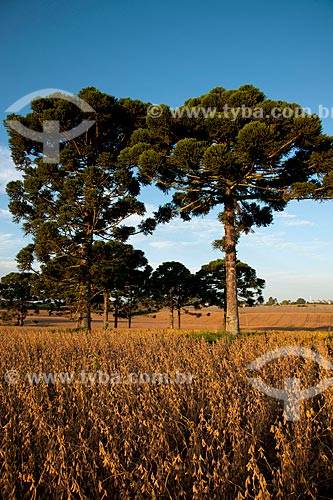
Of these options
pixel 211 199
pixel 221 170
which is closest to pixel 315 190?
pixel 221 170

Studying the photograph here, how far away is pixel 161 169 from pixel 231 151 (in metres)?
3.41

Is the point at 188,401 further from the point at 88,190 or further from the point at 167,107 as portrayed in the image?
the point at 88,190

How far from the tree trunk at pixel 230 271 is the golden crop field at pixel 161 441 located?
8533 millimetres

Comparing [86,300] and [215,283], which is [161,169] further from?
[215,283]

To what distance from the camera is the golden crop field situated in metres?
2.07

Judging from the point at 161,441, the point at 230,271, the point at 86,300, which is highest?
the point at 230,271

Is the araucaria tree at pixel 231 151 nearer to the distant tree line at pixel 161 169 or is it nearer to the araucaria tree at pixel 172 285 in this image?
the distant tree line at pixel 161 169

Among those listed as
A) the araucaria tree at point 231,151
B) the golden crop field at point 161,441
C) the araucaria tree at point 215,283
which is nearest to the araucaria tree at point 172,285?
the araucaria tree at point 215,283

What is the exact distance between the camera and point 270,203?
16.7 meters

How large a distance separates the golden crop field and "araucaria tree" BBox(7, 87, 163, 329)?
1351 cm

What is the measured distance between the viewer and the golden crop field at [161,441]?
2.07 meters

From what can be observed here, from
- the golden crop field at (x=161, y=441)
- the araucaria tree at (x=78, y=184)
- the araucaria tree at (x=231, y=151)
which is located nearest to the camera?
the golden crop field at (x=161, y=441)

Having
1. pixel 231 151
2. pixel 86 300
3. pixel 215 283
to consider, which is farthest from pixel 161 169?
pixel 215 283

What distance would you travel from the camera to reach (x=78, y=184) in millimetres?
17531
